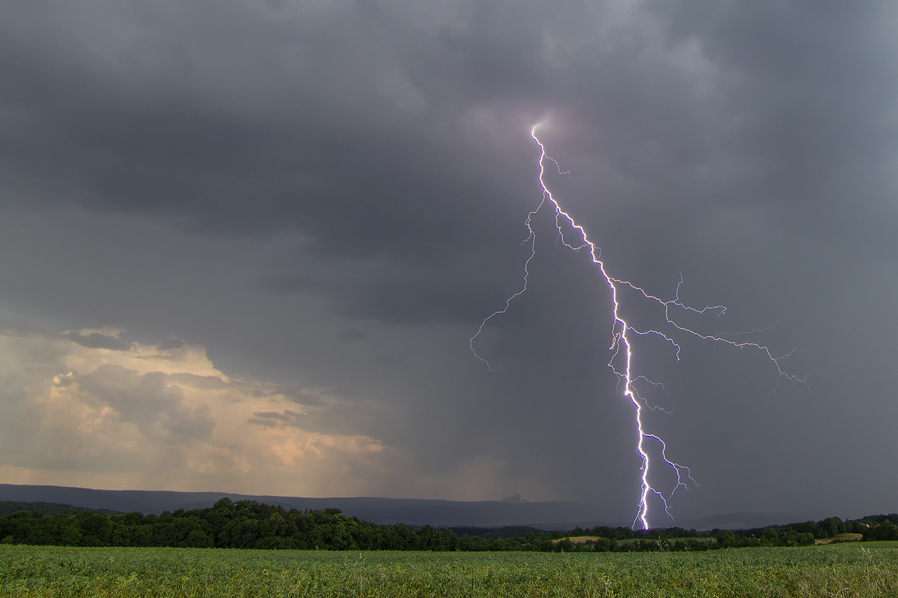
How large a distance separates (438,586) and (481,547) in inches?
2278

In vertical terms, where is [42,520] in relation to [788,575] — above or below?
below

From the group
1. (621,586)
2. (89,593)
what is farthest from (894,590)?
(89,593)

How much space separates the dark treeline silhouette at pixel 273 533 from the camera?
147ft

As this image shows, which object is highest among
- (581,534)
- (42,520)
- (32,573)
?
(32,573)

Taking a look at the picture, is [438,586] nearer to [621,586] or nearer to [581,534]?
[621,586]

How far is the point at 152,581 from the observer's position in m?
12.5

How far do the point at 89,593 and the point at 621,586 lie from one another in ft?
42.2

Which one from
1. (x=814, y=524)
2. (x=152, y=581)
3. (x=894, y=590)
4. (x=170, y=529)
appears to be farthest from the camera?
(x=814, y=524)

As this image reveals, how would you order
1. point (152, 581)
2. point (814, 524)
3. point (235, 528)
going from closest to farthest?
point (152, 581), point (235, 528), point (814, 524)

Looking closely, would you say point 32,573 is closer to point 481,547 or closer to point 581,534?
point 481,547

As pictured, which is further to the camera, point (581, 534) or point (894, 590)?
point (581, 534)

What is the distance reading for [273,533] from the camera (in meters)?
56.3

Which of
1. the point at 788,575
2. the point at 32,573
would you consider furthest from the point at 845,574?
the point at 32,573

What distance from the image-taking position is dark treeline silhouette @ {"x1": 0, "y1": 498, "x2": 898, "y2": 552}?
1764 inches
